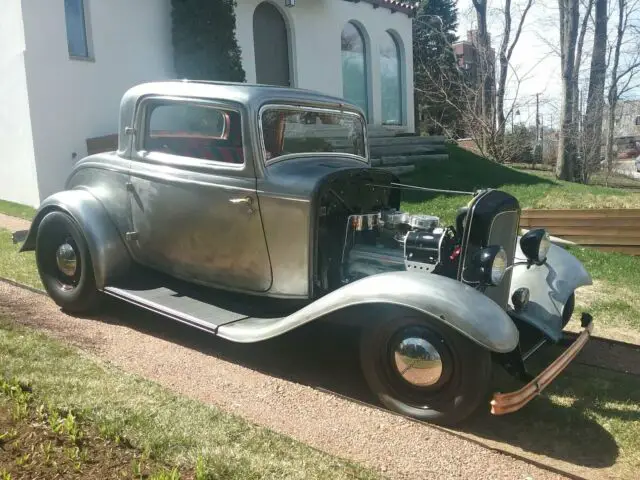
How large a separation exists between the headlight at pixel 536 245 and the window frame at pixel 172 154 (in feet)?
6.44

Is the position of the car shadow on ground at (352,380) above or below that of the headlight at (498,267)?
below

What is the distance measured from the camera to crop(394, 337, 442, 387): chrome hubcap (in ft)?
10.4

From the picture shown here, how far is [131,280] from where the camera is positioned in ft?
15.1

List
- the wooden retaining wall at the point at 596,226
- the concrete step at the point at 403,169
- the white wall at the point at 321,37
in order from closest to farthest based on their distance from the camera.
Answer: the wooden retaining wall at the point at 596,226, the white wall at the point at 321,37, the concrete step at the point at 403,169

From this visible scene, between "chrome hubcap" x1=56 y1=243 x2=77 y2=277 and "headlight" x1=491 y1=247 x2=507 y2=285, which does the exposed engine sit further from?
"chrome hubcap" x1=56 y1=243 x2=77 y2=277

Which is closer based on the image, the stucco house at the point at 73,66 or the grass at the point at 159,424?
the grass at the point at 159,424

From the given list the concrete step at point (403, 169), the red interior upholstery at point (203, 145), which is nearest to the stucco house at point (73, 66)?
the concrete step at point (403, 169)

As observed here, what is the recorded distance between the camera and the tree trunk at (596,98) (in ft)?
52.0

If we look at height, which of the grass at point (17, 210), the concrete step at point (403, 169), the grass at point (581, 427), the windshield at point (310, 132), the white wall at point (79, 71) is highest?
the white wall at point (79, 71)

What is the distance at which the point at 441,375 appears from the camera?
318 cm

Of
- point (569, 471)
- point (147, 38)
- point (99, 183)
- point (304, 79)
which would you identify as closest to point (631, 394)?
point (569, 471)

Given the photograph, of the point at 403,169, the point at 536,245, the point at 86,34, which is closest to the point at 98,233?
the point at 536,245

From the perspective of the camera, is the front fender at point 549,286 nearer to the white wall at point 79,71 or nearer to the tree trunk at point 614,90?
the white wall at point 79,71

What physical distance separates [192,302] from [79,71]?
6.22 meters
